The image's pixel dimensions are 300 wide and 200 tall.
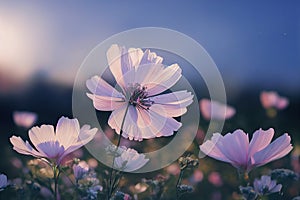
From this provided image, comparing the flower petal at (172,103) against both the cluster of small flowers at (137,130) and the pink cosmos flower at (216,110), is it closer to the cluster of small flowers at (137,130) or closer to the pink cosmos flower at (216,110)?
the cluster of small flowers at (137,130)

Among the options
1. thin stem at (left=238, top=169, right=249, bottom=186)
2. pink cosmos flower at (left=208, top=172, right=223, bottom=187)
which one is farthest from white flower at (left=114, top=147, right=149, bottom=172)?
pink cosmos flower at (left=208, top=172, right=223, bottom=187)

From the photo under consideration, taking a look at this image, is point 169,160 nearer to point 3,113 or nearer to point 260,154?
point 260,154

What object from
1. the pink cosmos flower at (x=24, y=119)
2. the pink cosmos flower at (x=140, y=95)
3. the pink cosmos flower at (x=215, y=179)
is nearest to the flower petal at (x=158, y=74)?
the pink cosmos flower at (x=140, y=95)

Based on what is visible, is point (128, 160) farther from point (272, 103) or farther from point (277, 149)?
point (272, 103)

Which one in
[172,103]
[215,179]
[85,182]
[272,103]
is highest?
[172,103]

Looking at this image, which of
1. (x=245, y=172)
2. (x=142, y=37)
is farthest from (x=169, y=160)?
(x=245, y=172)

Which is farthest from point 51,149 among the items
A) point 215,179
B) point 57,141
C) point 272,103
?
point 272,103
